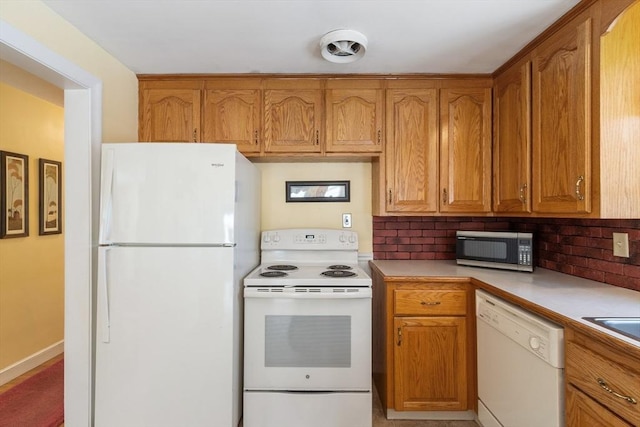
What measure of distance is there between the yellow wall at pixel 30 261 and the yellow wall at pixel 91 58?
1214 millimetres

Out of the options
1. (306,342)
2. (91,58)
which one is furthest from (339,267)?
(91,58)

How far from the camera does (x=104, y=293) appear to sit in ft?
5.39

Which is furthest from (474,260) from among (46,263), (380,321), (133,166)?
(46,263)

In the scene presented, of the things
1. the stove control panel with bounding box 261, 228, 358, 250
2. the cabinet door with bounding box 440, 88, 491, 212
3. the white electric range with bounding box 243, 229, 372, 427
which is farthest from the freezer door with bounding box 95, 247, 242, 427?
the cabinet door with bounding box 440, 88, 491, 212

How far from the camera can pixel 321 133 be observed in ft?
7.42

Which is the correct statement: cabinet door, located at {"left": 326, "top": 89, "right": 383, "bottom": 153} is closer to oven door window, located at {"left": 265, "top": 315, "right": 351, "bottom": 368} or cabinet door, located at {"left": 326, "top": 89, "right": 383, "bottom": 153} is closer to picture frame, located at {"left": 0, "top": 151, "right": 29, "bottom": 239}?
oven door window, located at {"left": 265, "top": 315, "right": 351, "bottom": 368}

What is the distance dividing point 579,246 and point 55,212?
13.5 feet

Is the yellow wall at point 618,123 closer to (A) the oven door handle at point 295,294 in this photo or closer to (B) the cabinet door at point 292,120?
(A) the oven door handle at point 295,294

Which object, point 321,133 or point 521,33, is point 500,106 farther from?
point 321,133

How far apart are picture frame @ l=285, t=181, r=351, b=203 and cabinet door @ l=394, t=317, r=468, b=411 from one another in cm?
108

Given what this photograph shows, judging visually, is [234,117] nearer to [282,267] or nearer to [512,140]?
[282,267]

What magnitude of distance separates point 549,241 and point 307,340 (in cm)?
175

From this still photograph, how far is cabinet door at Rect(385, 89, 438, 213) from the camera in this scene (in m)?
2.26

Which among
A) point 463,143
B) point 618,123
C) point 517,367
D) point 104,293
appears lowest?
point 517,367
